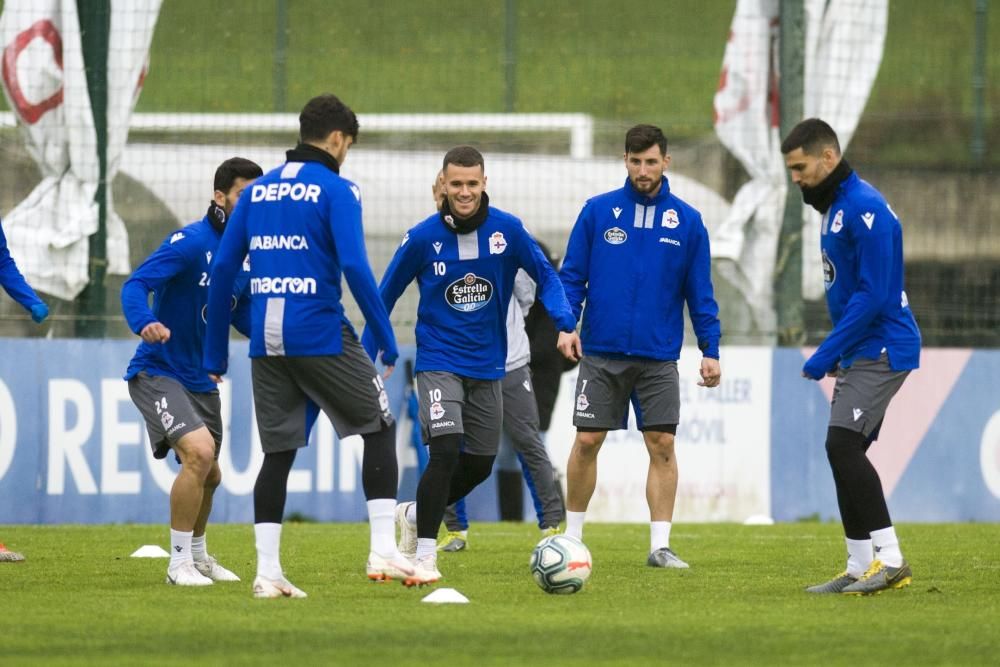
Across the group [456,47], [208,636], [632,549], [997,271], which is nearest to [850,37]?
[997,271]

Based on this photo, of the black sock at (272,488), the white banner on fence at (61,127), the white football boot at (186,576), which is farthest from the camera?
the white banner on fence at (61,127)

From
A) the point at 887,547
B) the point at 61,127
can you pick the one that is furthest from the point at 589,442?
the point at 61,127

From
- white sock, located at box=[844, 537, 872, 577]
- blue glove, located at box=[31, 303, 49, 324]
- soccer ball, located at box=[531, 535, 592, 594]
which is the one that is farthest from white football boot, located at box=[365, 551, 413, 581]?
blue glove, located at box=[31, 303, 49, 324]

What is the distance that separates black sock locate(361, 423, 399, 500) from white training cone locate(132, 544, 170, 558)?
2827 millimetres

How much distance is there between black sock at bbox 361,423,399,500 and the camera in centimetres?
774

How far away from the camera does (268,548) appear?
7543mm

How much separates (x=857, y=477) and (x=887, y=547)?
13.4 inches

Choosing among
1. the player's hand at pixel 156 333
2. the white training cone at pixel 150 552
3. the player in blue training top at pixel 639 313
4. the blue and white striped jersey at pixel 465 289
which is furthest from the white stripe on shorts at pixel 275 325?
the white training cone at pixel 150 552

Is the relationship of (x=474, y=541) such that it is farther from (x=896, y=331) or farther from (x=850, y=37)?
(x=850, y=37)

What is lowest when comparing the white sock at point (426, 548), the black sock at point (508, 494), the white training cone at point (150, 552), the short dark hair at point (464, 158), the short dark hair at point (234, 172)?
the black sock at point (508, 494)

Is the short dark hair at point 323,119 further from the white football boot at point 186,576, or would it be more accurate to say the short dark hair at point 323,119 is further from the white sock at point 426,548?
the white football boot at point 186,576

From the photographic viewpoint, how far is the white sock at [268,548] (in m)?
7.51

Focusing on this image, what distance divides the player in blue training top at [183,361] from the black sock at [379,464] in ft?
3.42

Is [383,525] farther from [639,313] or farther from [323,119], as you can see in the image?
[639,313]
